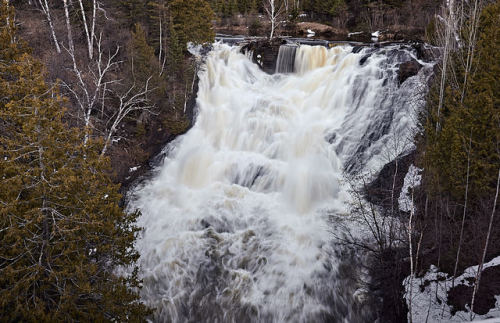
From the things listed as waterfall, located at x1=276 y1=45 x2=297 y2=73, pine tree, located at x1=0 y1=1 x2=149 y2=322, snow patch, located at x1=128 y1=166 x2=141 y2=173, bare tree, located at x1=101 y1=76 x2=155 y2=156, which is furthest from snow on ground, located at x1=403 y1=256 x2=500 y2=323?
waterfall, located at x1=276 y1=45 x2=297 y2=73

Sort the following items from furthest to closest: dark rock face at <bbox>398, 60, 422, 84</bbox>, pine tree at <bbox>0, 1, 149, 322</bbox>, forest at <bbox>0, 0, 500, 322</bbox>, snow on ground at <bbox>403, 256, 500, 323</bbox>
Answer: dark rock face at <bbox>398, 60, 422, 84</bbox>, snow on ground at <bbox>403, 256, 500, 323</bbox>, forest at <bbox>0, 0, 500, 322</bbox>, pine tree at <bbox>0, 1, 149, 322</bbox>

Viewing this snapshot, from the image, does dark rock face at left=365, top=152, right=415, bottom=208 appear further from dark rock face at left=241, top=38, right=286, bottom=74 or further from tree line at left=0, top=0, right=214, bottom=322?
dark rock face at left=241, top=38, right=286, bottom=74

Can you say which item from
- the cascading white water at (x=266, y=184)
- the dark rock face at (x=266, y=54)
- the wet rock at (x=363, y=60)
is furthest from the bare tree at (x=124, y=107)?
the wet rock at (x=363, y=60)

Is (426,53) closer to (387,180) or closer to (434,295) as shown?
(387,180)

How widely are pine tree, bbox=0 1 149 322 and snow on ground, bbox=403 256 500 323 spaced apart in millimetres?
8484

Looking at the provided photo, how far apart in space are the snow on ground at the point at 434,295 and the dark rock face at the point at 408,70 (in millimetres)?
12491

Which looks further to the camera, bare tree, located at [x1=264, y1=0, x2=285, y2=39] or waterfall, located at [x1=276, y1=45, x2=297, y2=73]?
bare tree, located at [x1=264, y1=0, x2=285, y2=39]

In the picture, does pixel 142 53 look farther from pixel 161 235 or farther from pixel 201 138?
pixel 161 235

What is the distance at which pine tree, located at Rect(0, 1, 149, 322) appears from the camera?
7117mm

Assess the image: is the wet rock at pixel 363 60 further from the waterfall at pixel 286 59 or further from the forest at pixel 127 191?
the waterfall at pixel 286 59

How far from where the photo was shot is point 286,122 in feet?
68.3

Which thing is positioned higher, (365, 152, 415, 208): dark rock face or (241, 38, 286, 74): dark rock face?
(241, 38, 286, 74): dark rock face

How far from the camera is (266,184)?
1797 cm

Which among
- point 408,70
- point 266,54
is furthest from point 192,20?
point 408,70
